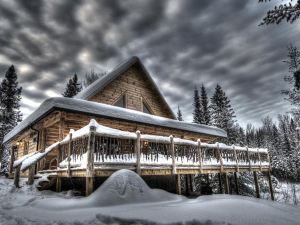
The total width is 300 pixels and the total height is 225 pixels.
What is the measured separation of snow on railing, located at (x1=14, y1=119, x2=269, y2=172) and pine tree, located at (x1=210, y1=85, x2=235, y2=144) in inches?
758

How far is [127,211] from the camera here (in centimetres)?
521

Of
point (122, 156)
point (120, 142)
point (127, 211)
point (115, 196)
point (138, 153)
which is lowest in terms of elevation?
point (127, 211)

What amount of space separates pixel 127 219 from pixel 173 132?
569 inches

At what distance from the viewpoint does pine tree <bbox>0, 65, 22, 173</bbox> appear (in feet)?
105

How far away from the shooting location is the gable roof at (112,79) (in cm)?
1578

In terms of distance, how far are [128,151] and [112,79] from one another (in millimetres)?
9225

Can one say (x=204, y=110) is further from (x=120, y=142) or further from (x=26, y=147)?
(x=120, y=142)

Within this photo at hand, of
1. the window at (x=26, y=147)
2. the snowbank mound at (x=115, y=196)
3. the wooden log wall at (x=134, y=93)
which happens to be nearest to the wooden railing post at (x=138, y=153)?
the snowbank mound at (x=115, y=196)

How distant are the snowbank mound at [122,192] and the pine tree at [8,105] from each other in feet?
101

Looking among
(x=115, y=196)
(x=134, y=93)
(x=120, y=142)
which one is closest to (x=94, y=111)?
(x=120, y=142)

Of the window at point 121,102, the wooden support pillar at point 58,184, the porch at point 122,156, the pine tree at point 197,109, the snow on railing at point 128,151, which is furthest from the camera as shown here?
the pine tree at point 197,109

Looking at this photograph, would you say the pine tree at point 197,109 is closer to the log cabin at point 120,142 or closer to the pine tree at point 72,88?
the log cabin at point 120,142

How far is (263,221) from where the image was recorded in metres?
4.57

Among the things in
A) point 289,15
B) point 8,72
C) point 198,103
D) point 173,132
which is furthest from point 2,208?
point 198,103
